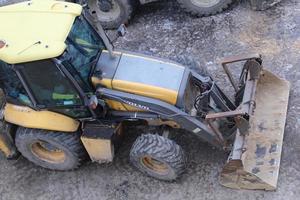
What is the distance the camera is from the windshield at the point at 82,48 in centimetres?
577

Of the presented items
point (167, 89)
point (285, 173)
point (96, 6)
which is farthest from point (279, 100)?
point (96, 6)

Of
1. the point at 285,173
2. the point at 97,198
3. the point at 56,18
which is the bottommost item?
the point at 97,198

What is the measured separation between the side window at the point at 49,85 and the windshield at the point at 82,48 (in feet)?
0.47

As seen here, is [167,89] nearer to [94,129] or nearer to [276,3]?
[94,129]

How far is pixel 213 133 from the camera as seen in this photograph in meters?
5.99

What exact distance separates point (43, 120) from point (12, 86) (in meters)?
0.51

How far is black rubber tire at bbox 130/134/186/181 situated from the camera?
233 inches

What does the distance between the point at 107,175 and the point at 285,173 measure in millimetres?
2058

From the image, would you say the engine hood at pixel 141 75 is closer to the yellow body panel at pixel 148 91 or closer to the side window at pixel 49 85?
the yellow body panel at pixel 148 91

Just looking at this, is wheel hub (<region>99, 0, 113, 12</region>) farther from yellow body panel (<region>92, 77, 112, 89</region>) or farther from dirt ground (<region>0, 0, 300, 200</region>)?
yellow body panel (<region>92, 77, 112, 89</region>)

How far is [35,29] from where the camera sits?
229 inches

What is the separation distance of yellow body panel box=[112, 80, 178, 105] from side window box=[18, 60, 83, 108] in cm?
49

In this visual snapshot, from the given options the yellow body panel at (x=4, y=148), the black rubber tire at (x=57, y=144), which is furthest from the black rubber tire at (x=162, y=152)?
the yellow body panel at (x=4, y=148)

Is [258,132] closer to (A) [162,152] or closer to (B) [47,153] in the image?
(A) [162,152]
